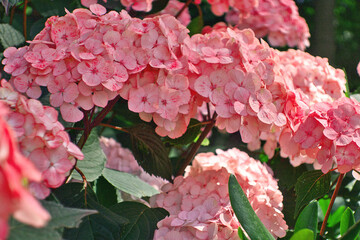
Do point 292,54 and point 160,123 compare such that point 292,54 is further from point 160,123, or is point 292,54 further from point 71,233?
point 71,233

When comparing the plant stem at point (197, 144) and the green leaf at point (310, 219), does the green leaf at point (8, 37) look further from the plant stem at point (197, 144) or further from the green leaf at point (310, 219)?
the green leaf at point (310, 219)

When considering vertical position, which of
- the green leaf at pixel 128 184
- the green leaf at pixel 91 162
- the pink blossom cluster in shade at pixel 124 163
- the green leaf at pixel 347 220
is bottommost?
the pink blossom cluster in shade at pixel 124 163

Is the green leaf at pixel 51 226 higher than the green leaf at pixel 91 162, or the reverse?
the green leaf at pixel 51 226

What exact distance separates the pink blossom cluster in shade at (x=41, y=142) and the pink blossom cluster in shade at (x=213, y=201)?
25 centimetres

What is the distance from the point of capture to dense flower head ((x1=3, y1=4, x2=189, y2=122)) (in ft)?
2.25

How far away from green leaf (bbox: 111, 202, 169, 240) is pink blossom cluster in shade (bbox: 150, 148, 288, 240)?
→ 3 centimetres

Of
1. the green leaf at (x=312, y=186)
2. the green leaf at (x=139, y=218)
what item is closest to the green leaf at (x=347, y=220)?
the green leaf at (x=312, y=186)

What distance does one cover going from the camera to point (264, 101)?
740 mm

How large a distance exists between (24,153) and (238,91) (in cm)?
35

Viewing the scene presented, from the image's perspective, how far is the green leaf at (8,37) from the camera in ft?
2.87

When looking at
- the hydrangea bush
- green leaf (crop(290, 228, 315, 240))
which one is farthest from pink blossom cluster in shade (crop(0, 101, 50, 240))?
green leaf (crop(290, 228, 315, 240))

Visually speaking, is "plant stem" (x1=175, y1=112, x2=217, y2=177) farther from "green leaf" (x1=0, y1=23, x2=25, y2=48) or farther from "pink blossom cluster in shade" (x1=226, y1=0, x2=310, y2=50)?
"pink blossom cluster in shade" (x1=226, y1=0, x2=310, y2=50)

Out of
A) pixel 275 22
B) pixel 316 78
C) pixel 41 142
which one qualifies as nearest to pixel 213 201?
pixel 41 142

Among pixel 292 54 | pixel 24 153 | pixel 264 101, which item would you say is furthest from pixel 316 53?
pixel 24 153
